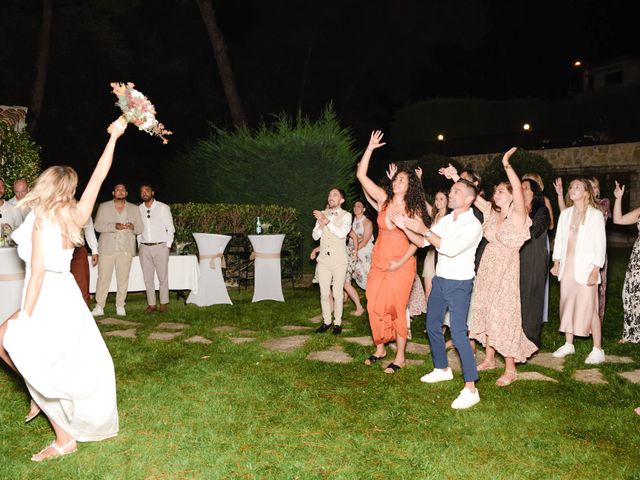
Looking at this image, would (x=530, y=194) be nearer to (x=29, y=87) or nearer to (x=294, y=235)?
(x=294, y=235)

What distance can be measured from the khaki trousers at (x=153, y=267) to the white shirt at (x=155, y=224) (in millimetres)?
109

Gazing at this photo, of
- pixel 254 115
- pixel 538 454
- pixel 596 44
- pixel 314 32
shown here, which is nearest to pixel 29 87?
pixel 254 115

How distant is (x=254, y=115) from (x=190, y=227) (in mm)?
15590

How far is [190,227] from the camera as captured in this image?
11.8 metres

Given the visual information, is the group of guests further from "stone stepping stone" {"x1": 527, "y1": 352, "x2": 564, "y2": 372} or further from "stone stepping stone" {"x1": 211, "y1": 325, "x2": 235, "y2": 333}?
"stone stepping stone" {"x1": 211, "y1": 325, "x2": 235, "y2": 333}

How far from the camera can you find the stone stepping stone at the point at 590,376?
5.96m

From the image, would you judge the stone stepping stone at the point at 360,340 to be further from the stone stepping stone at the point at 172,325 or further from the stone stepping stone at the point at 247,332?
the stone stepping stone at the point at 172,325

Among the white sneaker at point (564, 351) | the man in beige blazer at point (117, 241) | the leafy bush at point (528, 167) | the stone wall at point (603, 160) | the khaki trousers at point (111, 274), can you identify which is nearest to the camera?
the white sneaker at point (564, 351)

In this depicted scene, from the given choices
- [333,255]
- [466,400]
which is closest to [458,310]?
[466,400]

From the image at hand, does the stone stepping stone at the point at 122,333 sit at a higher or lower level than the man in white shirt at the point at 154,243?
lower

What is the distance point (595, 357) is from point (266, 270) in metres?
5.14

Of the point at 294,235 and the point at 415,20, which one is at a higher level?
the point at 415,20

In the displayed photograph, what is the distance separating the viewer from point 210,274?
9.84 m

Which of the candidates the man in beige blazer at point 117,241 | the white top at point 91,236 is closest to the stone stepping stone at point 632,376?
the man in beige blazer at point 117,241
